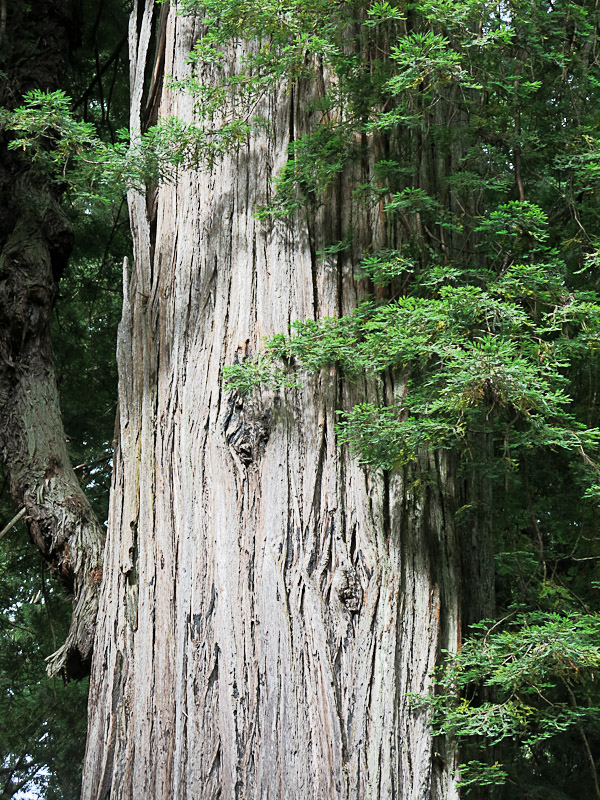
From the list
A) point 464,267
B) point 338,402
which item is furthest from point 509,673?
point 464,267

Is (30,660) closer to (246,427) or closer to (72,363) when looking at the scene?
(72,363)

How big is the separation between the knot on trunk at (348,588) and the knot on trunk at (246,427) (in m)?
0.49

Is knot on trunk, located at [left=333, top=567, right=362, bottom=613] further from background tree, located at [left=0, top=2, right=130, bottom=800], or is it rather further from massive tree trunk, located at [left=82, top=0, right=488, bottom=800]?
background tree, located at [left=0, top=2, right=130, bottom=800]

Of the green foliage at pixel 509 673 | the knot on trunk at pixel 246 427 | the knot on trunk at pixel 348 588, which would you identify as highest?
the knot on trunk at pixel 246 427

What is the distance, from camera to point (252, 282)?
3.11 metres

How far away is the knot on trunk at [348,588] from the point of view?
2.68 meters

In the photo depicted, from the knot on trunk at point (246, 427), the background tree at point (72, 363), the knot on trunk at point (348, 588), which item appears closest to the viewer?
the knot on trunk at point (348, 588)

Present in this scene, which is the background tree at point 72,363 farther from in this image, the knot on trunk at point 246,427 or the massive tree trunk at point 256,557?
the knot on trunk at point 246,427

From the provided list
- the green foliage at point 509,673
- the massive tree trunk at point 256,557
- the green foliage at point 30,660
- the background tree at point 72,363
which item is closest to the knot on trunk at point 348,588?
the massive tree trunk at point 256,557

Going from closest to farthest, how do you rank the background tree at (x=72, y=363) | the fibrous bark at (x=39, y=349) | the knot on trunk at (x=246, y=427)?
1. the knot on trunk at (x=246, y=427)
2. the fibrous bark at (x=39, y=349)
3. the background tree at (x=72, y=363)

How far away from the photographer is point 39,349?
424 centimetres

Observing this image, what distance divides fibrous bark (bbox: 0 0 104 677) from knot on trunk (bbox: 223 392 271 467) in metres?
1.03

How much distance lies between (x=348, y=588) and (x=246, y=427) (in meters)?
0.65

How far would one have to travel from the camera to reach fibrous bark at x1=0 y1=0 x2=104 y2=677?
3.60 meters
